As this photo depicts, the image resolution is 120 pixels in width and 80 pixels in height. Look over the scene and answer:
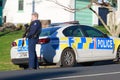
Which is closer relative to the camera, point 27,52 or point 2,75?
point 2,75

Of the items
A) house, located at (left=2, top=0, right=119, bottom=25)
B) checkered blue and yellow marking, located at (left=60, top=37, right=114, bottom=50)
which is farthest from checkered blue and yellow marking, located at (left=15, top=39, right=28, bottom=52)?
house, located at (left=2, top=0, right=119, bottom=25)

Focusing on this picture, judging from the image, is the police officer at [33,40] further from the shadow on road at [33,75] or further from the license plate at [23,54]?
the shadow on road at [33,75]

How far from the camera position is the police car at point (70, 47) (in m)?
17.6

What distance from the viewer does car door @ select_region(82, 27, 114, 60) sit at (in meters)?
19.2

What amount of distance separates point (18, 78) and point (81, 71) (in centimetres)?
274

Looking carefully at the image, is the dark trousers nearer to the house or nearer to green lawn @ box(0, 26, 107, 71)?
green lawn @ box(0, 26, 107, 71)

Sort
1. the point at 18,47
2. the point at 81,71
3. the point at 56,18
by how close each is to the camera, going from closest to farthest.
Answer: the point at 81,71, the point at 18,47, the point at 56,18

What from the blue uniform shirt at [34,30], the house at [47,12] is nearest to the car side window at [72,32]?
the blue uniform shirt at [34,30]

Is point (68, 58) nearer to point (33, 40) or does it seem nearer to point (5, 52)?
point (33, 40)

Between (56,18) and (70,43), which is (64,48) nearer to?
(70,43)

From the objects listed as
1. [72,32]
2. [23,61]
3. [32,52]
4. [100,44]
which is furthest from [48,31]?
[100,44]

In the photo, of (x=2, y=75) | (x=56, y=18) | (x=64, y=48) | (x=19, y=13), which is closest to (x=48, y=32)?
(x=64, y=48)

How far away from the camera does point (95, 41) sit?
754 inches

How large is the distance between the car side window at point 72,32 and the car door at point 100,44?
0.27 meters
